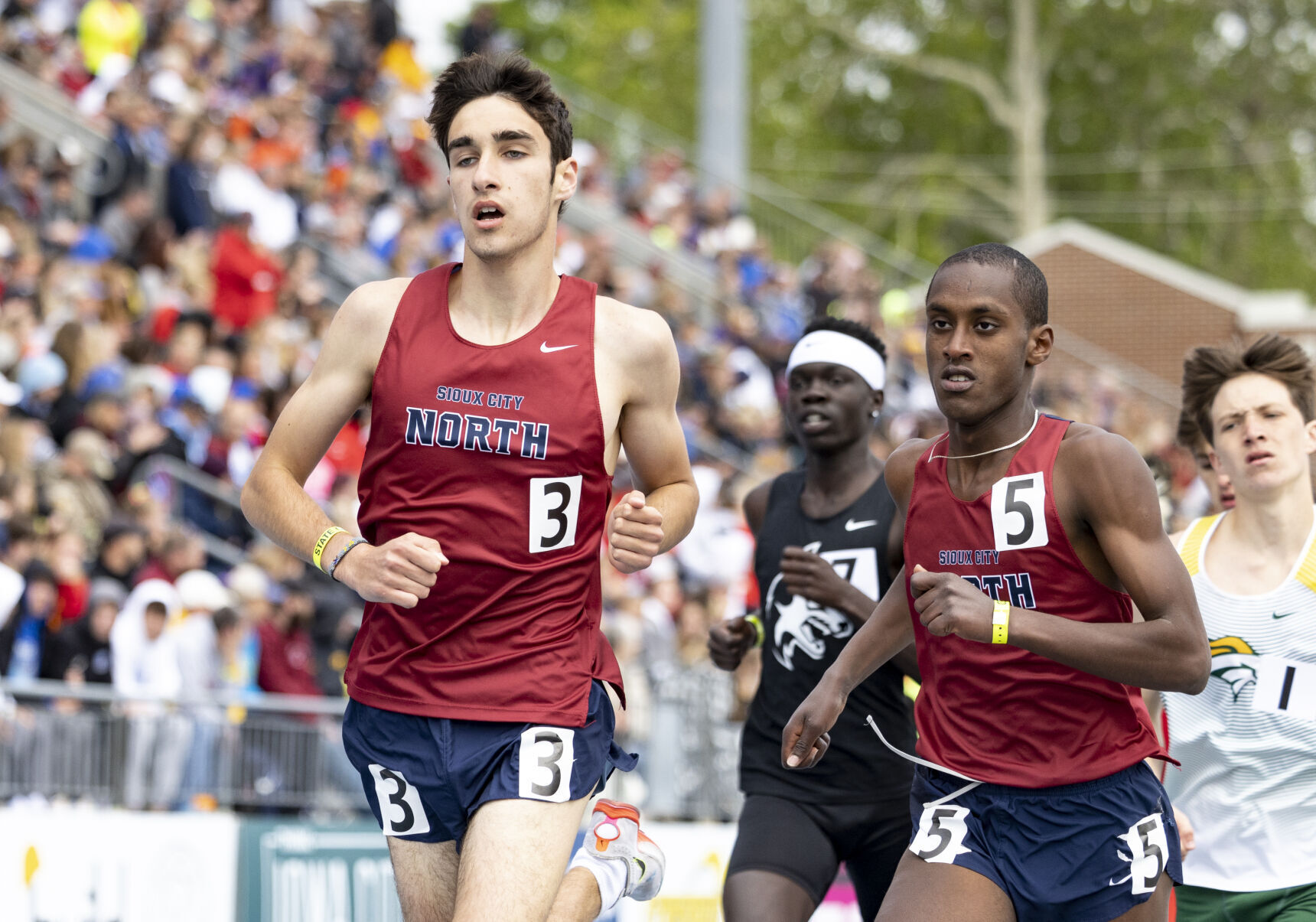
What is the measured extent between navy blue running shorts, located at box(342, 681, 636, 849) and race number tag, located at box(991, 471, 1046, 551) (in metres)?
1.17

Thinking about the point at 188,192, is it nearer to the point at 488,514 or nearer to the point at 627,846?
the point at 627,846

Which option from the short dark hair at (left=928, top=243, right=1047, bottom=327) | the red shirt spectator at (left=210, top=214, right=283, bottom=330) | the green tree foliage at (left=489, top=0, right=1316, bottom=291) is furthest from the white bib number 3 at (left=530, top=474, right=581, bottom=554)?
the green tree foliage at (left=489, top=0, right=1316, bottom=291)

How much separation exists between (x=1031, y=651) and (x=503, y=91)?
2044 mm

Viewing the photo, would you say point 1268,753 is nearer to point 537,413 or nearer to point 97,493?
point 537,413

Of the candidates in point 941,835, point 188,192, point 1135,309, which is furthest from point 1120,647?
point 1135,309

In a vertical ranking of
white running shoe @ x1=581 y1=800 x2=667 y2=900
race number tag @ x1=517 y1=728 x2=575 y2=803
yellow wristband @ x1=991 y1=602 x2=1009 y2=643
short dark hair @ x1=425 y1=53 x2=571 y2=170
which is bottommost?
white running shoe @ x1=581 y1=800 x2=667 y2=900

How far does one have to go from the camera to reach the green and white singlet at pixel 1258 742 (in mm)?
5113

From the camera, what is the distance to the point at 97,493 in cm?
1029

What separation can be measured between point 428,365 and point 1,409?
6499 mm

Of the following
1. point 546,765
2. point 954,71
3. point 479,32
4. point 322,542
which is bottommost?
point 546,765

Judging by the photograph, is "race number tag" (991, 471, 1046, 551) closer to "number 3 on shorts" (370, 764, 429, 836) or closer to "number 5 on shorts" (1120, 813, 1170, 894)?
"number 5 on shorts" (1120, 813, 1170, 894)

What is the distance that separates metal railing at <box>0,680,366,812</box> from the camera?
8.83 metres

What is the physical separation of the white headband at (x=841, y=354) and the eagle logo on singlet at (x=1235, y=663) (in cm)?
171

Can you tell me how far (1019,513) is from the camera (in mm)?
4293
